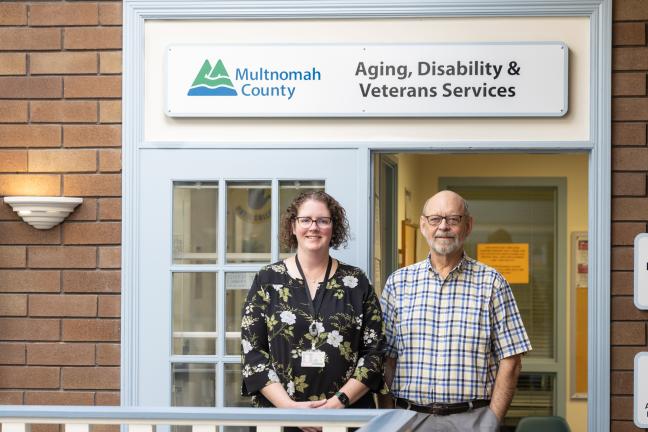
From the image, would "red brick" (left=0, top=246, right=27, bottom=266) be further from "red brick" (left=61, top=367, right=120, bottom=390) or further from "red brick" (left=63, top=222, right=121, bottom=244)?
"red brick" (left=61, top=367, right=120, bottom=390)

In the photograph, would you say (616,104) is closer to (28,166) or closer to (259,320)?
(259,320)

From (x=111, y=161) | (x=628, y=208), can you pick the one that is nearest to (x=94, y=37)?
(x=111, y=161)

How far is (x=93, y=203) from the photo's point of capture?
460 cm

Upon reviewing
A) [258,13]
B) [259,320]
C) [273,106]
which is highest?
[258,13]

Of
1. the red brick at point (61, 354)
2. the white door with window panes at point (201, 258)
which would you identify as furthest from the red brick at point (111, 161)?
the red brick at point (61, 354)

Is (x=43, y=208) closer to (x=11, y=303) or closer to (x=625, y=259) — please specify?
(x=11, y=303)

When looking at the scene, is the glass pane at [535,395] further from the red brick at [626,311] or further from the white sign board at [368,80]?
the white sign board at [368,80]

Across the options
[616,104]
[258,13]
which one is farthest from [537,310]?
[258,13]

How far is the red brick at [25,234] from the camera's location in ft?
15.2

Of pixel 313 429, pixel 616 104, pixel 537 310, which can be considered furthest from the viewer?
pixel 537 310

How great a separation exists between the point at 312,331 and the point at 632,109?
67.2 inches

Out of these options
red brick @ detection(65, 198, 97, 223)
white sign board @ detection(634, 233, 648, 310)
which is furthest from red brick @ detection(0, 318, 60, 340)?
white sign board @ detection(634, 233, 648, 310)

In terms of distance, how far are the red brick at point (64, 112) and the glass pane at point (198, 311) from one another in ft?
2.59

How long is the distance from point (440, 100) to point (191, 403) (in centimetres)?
169
